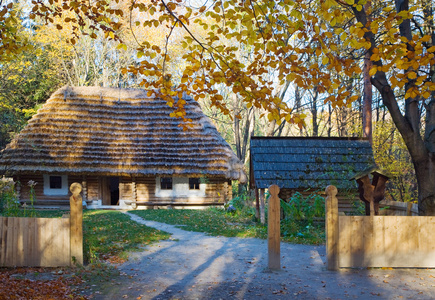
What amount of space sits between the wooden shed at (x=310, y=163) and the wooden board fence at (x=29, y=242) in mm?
6963

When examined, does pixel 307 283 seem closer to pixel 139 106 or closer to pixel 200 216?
pixel 200 216

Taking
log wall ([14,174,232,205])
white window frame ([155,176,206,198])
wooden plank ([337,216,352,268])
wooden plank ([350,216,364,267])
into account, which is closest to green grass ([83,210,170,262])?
wooden plank ([337,216,352,268])

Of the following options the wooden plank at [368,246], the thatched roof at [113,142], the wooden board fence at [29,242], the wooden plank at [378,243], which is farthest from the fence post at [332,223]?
the thatched roof at [113,142]

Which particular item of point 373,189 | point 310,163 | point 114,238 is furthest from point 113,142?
point 373,189

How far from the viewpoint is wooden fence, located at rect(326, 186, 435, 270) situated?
670 cm

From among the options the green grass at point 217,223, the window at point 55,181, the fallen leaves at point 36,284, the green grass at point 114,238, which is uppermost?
the window at point 55,181

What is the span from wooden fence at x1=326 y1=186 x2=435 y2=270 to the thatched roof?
11690 millimetres

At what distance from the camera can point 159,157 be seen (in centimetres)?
1841

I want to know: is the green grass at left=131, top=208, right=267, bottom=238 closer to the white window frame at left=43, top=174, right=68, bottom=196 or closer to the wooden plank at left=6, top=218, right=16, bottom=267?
the white window frame at left=43, top=174, right=68, bottom=196

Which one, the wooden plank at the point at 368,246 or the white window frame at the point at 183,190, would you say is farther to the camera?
the white window frame at the point at 183,190

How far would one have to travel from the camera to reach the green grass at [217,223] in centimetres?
1141

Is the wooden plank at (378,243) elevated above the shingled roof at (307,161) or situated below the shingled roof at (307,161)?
below

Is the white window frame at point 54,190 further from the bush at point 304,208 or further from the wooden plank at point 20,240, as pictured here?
the wooden plank at point 20,240

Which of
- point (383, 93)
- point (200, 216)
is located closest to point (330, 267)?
point (383, 93)
